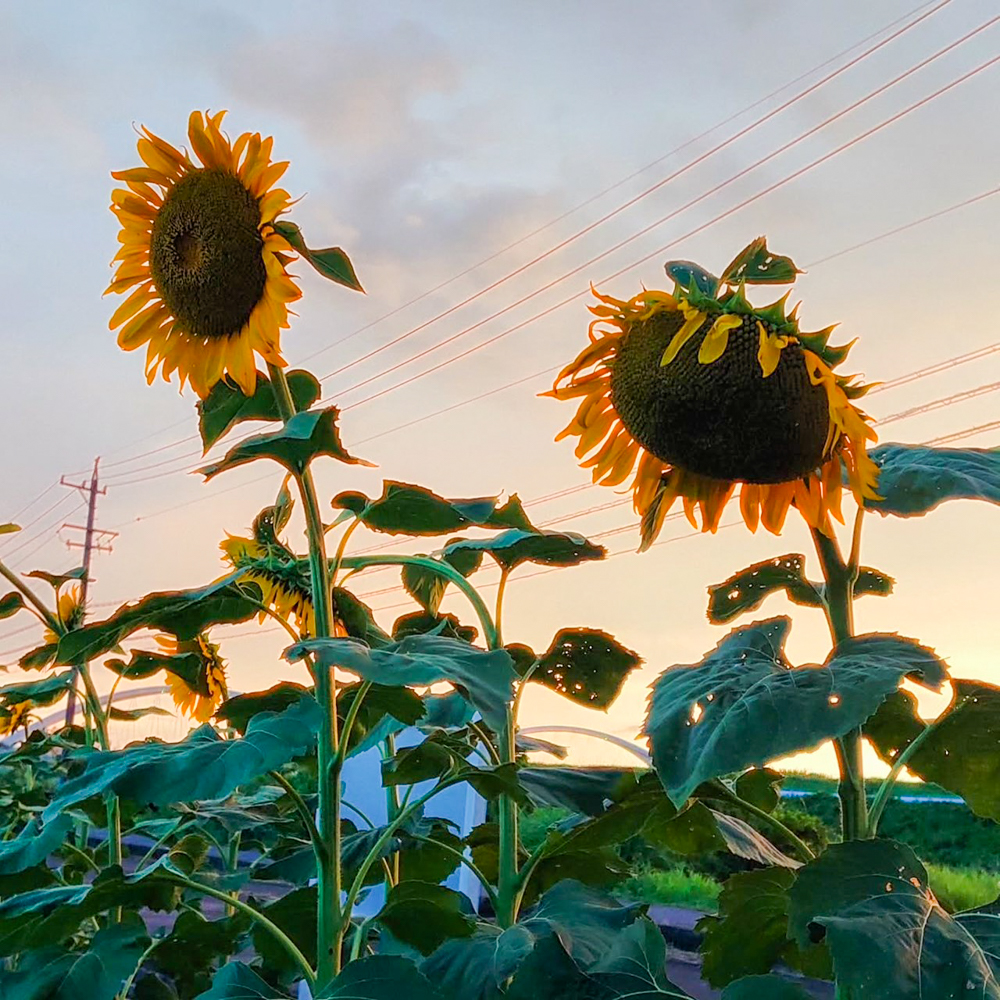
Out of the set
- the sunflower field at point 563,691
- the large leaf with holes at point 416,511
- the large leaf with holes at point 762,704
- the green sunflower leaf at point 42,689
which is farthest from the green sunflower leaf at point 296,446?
the green sunflower leaf at point 42,689

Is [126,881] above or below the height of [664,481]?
below

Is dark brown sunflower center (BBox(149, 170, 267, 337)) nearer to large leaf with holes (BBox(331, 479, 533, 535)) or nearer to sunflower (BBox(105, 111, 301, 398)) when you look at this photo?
sunflower (BBox(105, 111, 301, 398))

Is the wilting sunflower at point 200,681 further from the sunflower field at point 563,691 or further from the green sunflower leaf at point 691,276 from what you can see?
the green sunflower leaf at point 691,276

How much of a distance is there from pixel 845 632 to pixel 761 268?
0.30 meters

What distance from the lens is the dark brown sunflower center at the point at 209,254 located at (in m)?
1.05

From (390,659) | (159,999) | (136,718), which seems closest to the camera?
(390,659)

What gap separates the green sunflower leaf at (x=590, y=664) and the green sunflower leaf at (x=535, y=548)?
81 mm

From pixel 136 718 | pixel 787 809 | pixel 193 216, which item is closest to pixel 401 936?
pixel 193 216

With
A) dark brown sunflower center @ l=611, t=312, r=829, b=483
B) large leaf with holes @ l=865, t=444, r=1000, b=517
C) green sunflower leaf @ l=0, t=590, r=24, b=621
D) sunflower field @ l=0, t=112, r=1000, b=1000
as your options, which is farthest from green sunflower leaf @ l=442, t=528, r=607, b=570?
green sunflower leaf @ l=0, t=590, r=24, b=621

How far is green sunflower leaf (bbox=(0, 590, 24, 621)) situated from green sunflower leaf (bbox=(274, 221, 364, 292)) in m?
0.77

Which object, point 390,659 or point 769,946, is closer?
point 390,659

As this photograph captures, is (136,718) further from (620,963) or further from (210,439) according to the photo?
(620,963)

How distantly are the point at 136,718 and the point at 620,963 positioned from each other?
1.54m

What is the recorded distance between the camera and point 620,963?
0.77m
